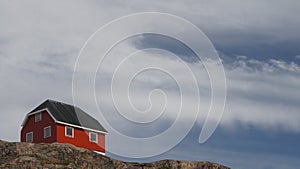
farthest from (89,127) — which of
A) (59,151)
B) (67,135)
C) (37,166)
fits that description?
(37,166)

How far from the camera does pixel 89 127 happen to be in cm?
10119

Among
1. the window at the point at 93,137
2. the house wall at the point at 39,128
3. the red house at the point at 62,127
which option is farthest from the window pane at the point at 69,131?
the window at the point at 93,137

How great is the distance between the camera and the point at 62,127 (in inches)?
3809

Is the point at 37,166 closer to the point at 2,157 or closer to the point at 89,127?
the point at 2,157

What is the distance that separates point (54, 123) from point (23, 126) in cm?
906

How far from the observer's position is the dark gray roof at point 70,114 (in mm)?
98062

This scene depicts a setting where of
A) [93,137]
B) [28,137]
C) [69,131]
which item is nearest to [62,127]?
[69,131]

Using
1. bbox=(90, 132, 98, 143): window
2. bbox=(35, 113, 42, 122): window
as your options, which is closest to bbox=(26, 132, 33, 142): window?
bbox=(35, 113, 42, 122): window

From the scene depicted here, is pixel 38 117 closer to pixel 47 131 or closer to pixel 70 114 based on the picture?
pixel 47 131

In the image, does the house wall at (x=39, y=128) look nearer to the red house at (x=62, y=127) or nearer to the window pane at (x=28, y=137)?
the red house at (x=62, y=127)

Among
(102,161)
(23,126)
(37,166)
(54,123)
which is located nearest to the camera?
(37,166)

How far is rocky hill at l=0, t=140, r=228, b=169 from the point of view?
224 ft

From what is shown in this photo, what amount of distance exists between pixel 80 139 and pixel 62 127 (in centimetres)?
383

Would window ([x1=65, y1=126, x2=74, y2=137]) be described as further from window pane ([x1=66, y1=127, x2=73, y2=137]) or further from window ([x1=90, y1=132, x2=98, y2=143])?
window ([x1=90, y1=132, x2=98, y2=143])
